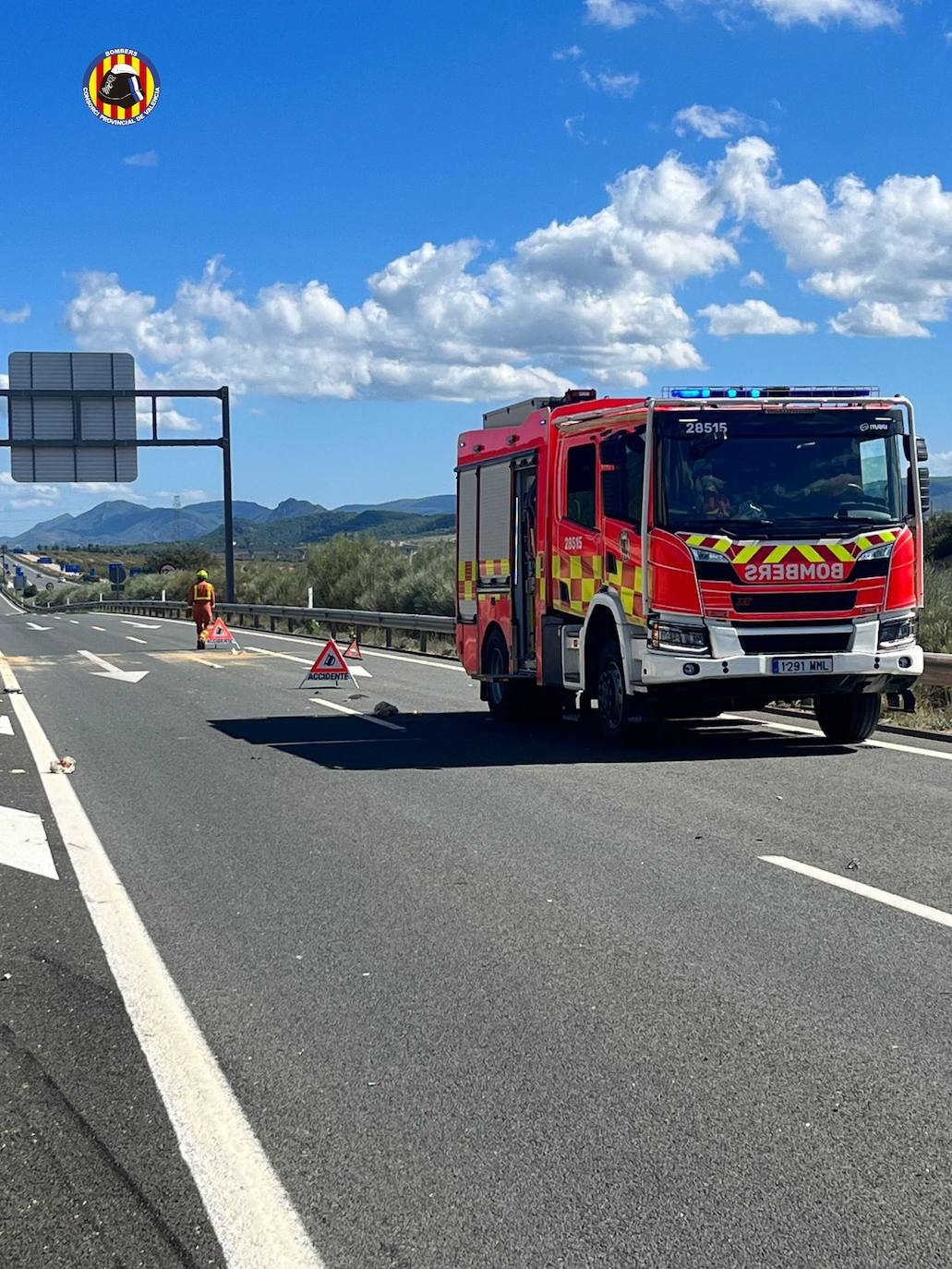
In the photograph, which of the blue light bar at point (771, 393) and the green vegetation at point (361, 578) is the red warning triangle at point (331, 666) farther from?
the green vegetation at point (361, 578)

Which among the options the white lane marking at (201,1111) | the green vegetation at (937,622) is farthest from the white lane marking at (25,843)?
the green vegetation at (937,622)

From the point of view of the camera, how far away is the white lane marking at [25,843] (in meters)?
8.15

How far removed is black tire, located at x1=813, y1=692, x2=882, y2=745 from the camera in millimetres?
12586

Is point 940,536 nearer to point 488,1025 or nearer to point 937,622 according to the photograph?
point 937,622

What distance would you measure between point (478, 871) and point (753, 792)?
10.1 feet

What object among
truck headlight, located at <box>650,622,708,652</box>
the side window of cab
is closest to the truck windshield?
truck headlight, located at <box>650,622,708,652</box>

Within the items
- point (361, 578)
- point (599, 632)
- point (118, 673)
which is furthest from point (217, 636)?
point (599, 632)

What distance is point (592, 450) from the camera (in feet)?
42.7

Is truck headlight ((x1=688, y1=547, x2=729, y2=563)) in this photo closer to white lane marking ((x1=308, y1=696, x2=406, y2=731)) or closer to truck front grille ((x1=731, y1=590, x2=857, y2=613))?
truck front grille ((x1=731, y1=590, x2=857, y2=613))

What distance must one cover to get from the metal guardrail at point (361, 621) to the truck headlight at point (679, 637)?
11.2 feet

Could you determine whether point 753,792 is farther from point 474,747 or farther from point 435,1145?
point 435,1145

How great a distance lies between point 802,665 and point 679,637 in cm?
98

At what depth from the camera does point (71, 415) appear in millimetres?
41781

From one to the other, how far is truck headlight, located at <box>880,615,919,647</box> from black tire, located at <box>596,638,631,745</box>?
2.08 m
